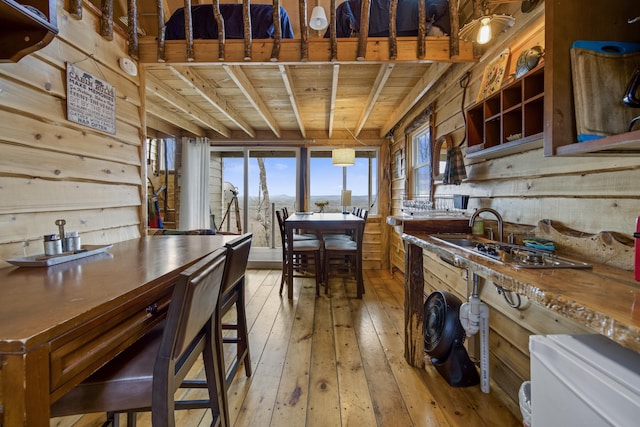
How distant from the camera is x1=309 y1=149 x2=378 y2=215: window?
209 inches

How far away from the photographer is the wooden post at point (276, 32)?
2160mm

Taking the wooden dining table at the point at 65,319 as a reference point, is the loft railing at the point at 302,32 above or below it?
above

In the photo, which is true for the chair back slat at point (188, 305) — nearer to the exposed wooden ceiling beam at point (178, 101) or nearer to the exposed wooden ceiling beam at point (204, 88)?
the exposed wooden ceiling beam at point (204, 88)

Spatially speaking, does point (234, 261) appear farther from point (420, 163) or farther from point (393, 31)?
point (420, 163)

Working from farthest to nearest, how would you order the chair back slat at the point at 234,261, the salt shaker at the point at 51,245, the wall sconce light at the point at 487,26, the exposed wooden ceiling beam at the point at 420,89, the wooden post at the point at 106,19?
the exposed wooden ceiling beam at the point at 420,89 → the wooden post at the point at 106,19 → the wall sconce light at the point at 487,26 → the chair back slat at the point at 234,261 → the salt shaker at the point at 51,245

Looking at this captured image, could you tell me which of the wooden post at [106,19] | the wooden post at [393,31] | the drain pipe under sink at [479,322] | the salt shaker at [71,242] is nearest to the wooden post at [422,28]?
the wooden post at [393,31]

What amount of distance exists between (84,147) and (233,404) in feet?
5.72

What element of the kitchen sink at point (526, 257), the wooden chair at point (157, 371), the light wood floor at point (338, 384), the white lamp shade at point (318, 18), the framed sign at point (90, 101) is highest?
the white lamp shade at point (318, 18)

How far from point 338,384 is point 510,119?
180cm

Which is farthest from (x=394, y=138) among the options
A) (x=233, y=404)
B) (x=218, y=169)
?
(x=233, y=404)

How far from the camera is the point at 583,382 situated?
2.21ft

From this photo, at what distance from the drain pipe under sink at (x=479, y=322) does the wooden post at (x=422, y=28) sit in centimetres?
163

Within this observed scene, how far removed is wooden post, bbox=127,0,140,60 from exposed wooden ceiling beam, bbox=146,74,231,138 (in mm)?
619

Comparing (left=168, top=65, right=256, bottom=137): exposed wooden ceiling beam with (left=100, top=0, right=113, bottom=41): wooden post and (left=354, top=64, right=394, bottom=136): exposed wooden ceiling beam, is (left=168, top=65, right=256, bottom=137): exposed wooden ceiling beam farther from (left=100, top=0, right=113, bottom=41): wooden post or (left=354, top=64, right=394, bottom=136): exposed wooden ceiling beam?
(left=354, top=64, right=394, bottom=136): exposed wooden ceiling beam
